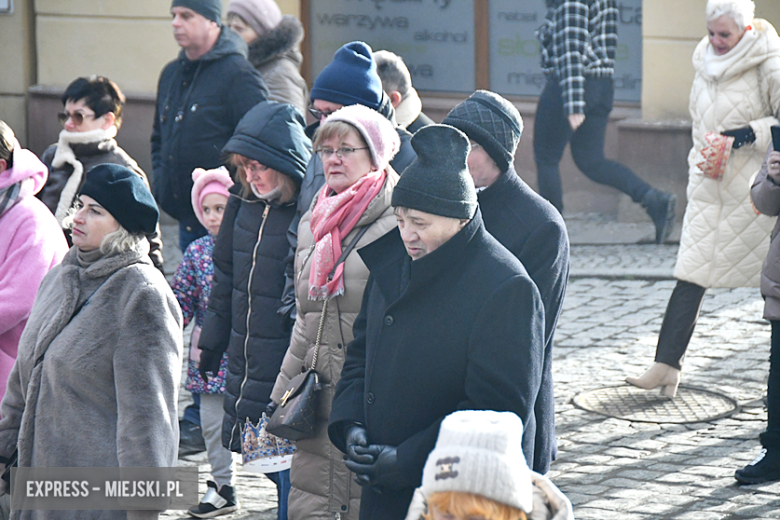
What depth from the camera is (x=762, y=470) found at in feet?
18.1

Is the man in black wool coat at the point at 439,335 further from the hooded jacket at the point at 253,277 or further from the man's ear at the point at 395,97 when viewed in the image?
the man's ear at the point at 395,97

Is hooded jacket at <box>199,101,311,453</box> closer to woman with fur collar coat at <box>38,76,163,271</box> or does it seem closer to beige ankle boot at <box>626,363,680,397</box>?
woman with fur collar coat at <box>38,76,163,271</box>

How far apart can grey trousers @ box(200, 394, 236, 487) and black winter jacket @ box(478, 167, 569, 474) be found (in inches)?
77.3

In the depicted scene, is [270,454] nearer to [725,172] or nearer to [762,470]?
[762,470]

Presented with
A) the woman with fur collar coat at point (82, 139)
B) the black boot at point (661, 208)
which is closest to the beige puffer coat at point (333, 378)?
the woman with fur collar coat at point (82, 139)

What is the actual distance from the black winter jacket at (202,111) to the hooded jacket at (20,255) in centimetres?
219

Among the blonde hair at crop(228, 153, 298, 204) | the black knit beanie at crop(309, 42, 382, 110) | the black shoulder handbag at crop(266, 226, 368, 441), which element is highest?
the black knit beanie at crop(309, 42, 382, 110)

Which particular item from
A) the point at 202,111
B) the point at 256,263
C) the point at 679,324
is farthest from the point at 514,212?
the point at 202,111

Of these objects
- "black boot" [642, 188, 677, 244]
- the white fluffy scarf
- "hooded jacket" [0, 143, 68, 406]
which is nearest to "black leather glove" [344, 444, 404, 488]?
"hooded jacket" [0, 143, 68, 406]

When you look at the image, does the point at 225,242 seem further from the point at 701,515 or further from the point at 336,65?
the point at 701,515

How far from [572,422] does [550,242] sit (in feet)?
8.81

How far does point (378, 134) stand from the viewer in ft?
14.4

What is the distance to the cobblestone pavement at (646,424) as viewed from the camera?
5383mm

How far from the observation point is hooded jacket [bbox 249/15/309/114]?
7.76 m
